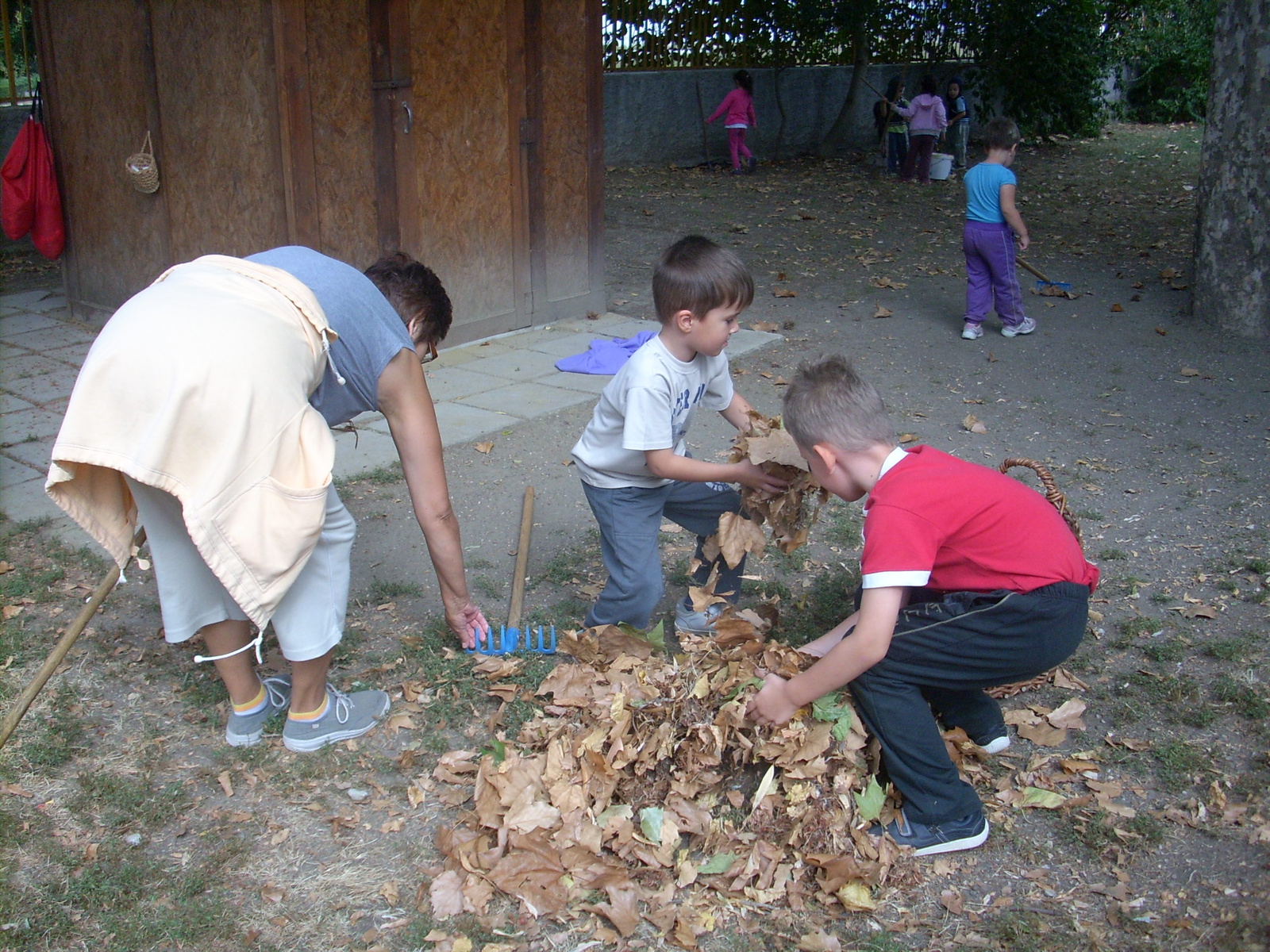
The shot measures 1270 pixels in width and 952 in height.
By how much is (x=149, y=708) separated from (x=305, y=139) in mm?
3946

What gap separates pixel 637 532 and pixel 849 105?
1611cm

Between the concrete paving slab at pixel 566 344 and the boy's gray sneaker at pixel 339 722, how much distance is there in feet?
13.6

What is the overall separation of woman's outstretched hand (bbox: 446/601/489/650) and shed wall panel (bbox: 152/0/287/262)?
3.74 meters

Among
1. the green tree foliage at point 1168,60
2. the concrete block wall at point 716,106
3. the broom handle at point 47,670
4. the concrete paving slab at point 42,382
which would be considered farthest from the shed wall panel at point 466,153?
the green tree foliage at point 1168,60

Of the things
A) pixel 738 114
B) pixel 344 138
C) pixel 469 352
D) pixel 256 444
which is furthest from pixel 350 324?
pixel 738 114

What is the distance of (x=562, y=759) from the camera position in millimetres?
2898

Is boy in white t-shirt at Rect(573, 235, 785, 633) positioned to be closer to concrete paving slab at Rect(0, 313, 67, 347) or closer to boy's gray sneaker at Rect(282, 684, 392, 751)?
boy's gray sneaker at Rect(282, 684, 392, 751)

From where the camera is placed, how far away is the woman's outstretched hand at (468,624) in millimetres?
3406

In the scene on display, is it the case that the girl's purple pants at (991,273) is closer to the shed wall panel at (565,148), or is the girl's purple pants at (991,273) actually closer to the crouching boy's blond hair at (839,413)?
the shed wall panel at (565,148)

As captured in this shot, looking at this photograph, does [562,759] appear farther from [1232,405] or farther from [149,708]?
[1232,405]

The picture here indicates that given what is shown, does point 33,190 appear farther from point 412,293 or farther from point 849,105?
point 849,105

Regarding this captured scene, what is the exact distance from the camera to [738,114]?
619 inches

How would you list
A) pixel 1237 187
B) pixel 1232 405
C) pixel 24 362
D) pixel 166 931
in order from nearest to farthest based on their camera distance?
pixel 166 931
pixel 1232 405
pixel 24 362
pixel 1237 187

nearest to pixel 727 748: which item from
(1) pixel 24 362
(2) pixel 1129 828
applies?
(2) pixel 1129 828
